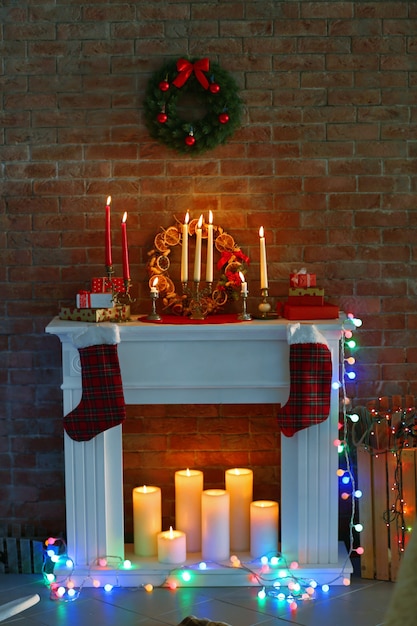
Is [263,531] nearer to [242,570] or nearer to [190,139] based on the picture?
[242,570]

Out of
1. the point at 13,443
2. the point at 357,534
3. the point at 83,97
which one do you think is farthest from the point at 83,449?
the point at 83,97

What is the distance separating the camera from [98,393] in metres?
3.28

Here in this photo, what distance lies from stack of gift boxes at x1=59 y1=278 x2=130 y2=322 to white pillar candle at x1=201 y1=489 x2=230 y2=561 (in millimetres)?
849

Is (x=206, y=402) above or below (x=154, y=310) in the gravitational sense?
below

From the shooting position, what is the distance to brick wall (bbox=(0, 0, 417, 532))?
357 cm

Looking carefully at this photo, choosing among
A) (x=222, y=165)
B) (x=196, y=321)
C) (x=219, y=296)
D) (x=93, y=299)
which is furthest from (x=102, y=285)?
(x=222, y=165)

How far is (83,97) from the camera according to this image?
3.61 m

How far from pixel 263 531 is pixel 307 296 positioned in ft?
3.28

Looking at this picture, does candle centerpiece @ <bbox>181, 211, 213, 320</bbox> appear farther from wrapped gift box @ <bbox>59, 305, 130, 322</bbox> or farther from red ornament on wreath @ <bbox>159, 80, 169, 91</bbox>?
red ornament on wreath @ <bbox>159, 80, 169, 91</bbox>

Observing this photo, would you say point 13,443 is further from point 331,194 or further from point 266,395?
point 331,194

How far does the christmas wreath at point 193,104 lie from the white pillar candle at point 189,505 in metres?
1.42

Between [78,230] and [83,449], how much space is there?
989 mm

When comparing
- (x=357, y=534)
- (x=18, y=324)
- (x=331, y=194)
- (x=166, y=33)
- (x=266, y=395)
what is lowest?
(x=357, y=534)

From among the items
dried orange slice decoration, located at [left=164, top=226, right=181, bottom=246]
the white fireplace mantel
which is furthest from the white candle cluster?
dried orange slice decoration, located at [left=164, top=226, right=181, bottom=246]
